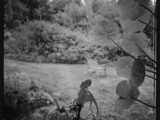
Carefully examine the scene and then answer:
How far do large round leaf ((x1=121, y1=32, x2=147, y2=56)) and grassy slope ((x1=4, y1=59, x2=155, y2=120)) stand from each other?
1.18 m

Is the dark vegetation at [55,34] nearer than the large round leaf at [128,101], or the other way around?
the large round leaf at [128,101]

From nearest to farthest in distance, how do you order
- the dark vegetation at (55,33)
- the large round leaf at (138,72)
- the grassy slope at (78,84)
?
1. the large round leaf at (138,72)
2. the grassy slope at (78,84)
3. the dark vegetation at (55,33)

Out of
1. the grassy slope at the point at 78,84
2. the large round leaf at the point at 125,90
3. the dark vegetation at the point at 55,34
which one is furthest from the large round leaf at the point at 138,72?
the dark vegetation at the point at 55,34

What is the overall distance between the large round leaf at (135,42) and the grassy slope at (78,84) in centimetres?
118

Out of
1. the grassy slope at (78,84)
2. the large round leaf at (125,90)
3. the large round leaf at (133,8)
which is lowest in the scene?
the grassy slope at (78,84)

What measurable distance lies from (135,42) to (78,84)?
1.74m

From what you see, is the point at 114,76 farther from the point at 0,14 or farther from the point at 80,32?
the point at 0,14

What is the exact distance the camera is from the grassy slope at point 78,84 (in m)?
1.56

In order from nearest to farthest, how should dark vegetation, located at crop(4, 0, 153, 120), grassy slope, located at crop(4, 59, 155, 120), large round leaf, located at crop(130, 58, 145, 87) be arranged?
large round leaf, located at crop(130, 58, 145, 87), grassy slope, located at crop(4, 59, 155, 120), dark vegetation, located at crop(4, 0, 153, 120)

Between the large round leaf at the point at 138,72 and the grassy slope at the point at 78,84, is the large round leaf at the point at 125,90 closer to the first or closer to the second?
the large round leaf at the point at 138,72

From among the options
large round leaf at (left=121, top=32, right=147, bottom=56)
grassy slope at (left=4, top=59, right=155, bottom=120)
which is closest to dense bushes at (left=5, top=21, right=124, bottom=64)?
grassy slope at (left=4, top=59, right=155, bottom=120)

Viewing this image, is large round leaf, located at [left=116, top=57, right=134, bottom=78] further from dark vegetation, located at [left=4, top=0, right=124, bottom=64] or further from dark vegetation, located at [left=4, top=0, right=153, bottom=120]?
dark vegetation, located at [left=4, top=0, right=124, bottom=64]

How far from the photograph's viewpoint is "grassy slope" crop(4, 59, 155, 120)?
1562 millimetres

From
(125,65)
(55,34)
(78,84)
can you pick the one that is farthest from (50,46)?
(125,65)
